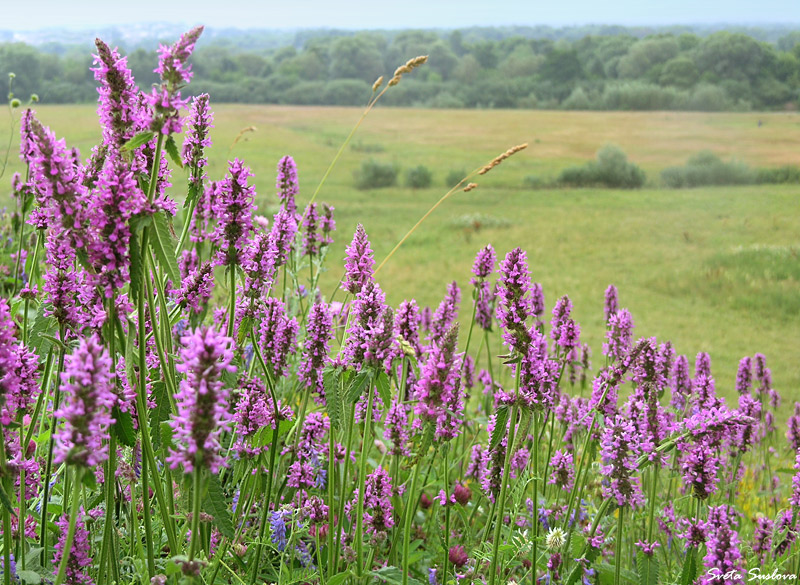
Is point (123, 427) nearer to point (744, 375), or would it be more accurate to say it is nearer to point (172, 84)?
point (172, 84)

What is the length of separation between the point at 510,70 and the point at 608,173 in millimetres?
3764

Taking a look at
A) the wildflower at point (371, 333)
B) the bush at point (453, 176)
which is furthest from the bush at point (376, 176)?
the wildflower at point (371, 333)

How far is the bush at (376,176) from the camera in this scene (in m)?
8.05

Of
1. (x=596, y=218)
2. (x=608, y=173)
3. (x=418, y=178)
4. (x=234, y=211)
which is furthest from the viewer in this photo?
(x=418, y=178)

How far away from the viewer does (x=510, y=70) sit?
1099cm

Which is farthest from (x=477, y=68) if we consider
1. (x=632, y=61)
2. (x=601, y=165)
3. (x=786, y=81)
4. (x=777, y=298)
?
Answer: (x=777, y=298)

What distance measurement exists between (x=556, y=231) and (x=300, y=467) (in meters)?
5.35

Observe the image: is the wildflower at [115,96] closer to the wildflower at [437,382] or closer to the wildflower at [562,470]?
the wildflower at [437,382]

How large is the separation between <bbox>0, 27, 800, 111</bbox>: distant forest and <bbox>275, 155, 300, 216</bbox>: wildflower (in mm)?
4178

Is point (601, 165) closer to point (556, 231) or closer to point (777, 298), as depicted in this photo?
point (556, 231)

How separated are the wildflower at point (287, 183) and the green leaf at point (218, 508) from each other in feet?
5.12

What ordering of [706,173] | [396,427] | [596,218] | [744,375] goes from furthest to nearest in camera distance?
1. [706,173]
2. [596,218]
3. [744,375]
4. [396,427]

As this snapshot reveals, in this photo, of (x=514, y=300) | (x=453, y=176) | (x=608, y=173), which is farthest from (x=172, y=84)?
(x=608, y=173)

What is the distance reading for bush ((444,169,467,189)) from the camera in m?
8.03
